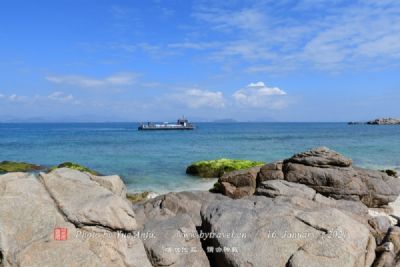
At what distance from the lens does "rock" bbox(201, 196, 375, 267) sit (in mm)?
10562

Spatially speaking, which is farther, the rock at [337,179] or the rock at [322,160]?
the rock at [322,160]

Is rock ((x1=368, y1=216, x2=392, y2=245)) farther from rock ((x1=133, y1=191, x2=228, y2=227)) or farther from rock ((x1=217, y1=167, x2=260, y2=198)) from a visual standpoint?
rock ((x1=217, y1=167, x2=260, y2=198))

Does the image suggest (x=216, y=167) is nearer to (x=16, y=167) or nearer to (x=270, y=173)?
(x=270, y=173)

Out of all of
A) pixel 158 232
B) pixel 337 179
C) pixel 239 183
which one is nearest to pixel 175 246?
pixel 158 232

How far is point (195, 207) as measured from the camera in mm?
16609

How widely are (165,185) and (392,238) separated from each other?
894 inches

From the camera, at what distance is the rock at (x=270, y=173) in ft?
72.5

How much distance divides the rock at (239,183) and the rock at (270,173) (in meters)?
0.34

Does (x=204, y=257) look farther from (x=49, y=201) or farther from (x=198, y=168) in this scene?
(x=198, y=168)

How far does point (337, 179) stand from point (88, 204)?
15032 mm

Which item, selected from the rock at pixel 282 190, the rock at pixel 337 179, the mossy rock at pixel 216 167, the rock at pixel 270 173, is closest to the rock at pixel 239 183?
the rock at pixel 270 173

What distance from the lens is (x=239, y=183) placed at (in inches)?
897

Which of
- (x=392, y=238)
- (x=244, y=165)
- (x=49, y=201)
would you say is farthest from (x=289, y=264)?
(x=244, y=165)

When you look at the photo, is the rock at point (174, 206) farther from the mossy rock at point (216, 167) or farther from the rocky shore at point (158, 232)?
the mossy rock at point (216, 167)
